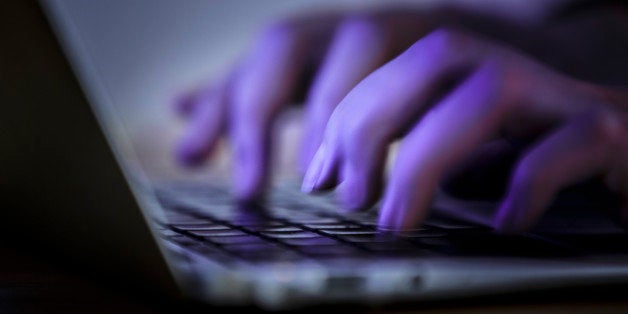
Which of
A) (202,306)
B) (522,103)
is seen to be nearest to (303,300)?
(202,306)

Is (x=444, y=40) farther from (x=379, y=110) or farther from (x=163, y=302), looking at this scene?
(x=163, y=302)

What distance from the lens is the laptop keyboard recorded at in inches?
12.6

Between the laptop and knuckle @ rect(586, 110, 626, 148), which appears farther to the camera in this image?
knuckle @ rect(586, 110, 626, 148)

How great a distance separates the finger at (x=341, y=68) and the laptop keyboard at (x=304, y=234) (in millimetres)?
33

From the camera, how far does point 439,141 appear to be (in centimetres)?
35

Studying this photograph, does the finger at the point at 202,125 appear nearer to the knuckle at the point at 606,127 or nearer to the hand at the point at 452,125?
the hand at the point at 452,125

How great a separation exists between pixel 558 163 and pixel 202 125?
0.16 meters

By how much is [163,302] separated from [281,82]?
11 cm

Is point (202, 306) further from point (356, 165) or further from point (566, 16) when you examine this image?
point (566, 16)

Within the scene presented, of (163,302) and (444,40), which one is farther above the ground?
(444,40)

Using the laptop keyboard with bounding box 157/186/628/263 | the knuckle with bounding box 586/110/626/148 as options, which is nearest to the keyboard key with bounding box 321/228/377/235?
the laptop keyboard with bounding box 157/186/628/263

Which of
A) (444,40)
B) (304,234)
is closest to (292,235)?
(304,234)

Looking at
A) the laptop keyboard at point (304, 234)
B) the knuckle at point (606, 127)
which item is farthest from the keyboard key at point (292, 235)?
the knuckle at point (606, 127)

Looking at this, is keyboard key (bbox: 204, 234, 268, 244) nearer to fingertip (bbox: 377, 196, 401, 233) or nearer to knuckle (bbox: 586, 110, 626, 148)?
fingertip (bbox: 377, 196, 401, 233)
